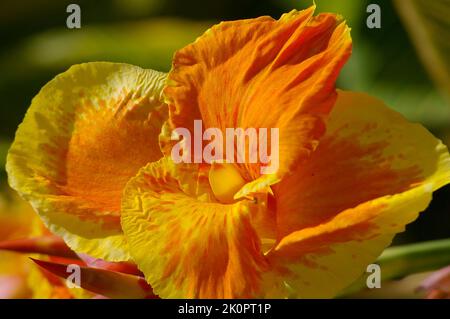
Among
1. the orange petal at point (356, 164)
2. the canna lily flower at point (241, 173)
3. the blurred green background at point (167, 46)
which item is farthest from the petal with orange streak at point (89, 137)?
the blurred green background at point (167, 46)

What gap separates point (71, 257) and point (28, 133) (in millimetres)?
116

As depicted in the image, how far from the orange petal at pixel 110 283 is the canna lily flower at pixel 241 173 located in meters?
0.02

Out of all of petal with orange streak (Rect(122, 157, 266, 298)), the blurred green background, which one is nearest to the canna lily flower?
petal with orange streak (Rect(122, 157, 266, 298))

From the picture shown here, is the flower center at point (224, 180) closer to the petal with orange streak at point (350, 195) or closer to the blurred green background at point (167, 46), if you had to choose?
the petal with orange streak at point (350, 195)

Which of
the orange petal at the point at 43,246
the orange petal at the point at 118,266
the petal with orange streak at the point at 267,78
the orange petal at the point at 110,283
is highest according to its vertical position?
the petal with orange streak at the point at 267,78

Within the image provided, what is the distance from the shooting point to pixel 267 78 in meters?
0.67

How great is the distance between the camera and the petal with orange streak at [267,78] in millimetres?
633

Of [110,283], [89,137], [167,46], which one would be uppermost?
[167,46]

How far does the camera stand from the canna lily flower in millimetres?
621

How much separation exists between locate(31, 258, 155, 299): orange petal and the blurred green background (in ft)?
1.41

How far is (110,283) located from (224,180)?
0.13 metres

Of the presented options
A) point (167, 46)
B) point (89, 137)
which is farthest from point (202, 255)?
point (167, 46)

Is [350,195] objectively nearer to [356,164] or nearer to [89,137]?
[356,164]

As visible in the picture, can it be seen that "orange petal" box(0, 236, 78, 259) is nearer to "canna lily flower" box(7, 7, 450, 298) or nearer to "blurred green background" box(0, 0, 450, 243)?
"canna lily flower" box(7, 7, 450, 298)
